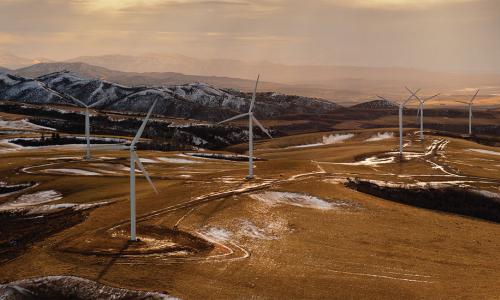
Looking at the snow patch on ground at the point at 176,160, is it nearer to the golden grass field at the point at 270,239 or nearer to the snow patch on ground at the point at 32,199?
the golden grass field at the point at 270,239

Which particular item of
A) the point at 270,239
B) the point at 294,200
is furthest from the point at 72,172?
the point at 270,239

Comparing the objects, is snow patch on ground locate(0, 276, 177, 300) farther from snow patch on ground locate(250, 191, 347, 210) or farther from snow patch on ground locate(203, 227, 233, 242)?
snow patch on ground locate(250, 191, 347, 210)

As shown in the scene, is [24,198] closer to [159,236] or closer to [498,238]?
[159,236]

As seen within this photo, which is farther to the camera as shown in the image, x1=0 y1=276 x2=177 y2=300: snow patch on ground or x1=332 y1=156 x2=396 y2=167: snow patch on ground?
x1=332 y1=156 x2=396 y2=167: snow patch on ground

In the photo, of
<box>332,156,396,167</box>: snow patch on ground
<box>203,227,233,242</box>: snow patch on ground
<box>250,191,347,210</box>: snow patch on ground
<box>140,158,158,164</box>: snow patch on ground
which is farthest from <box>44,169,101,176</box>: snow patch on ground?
<box>332,156,396,167</box>: snow patch on ground

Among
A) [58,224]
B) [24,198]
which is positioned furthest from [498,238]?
[24,198]

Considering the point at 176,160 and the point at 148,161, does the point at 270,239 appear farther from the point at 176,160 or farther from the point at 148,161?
the point at 176,160

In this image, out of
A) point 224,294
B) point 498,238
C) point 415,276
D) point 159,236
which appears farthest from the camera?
point 498,238
